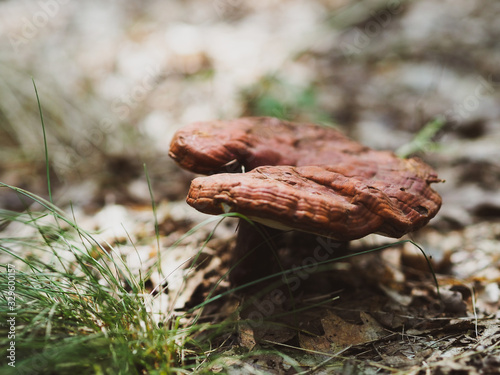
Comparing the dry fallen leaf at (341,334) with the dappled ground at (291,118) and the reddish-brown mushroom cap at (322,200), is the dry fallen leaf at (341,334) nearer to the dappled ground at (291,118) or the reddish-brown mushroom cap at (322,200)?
the dappled ground at (291,118)

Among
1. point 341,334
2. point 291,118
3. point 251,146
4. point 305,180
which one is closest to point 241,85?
point 291,118

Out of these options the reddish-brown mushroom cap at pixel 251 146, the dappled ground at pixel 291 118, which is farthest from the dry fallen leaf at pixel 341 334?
the reddish-brown mushroom cap at pixel 251 146

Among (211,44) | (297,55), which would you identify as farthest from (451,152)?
(211,44)

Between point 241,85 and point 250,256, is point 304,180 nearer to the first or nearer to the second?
point 250,256

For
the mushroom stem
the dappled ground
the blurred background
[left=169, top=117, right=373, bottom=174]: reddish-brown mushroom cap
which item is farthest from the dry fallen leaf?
the blurred background

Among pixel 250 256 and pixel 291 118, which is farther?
pixel 291 118

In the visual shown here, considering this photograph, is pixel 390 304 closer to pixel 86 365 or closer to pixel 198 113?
pixel 86 365

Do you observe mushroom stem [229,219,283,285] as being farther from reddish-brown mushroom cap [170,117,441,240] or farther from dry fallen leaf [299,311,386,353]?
dry fallen leaf [299,311,386,353]
